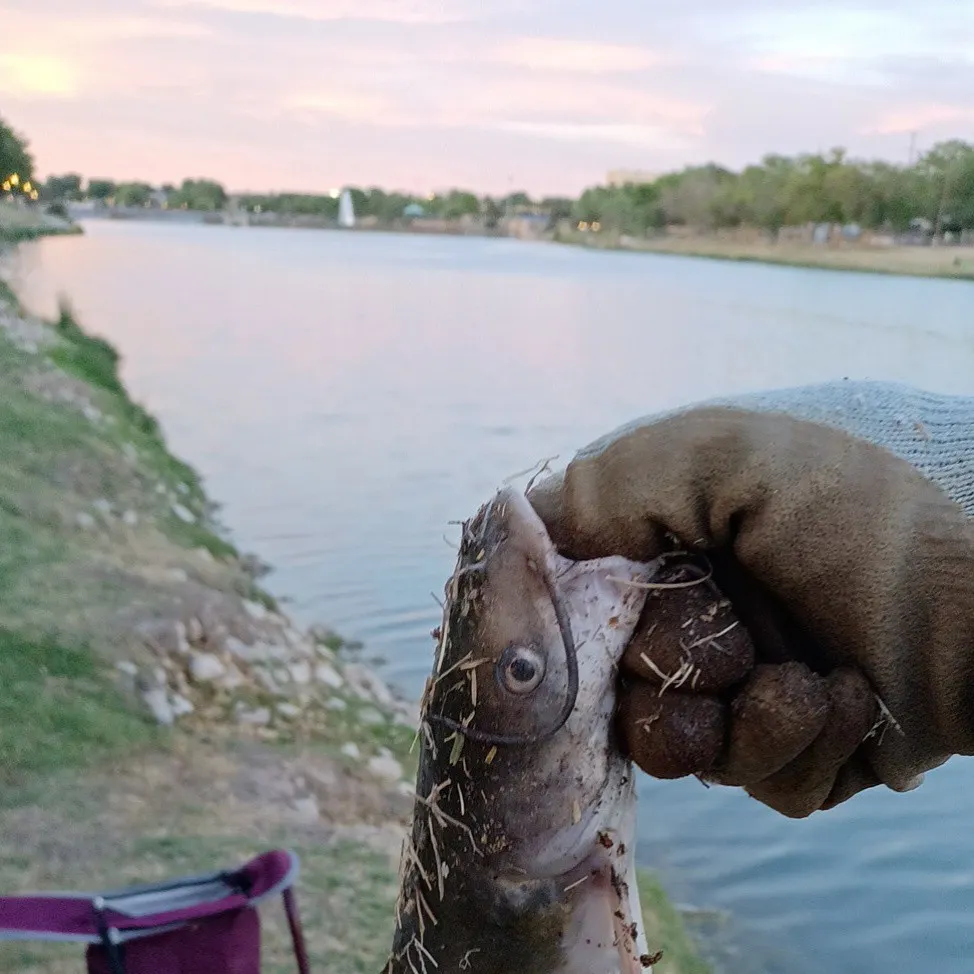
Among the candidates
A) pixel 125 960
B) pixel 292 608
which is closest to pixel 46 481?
pixel 292 608

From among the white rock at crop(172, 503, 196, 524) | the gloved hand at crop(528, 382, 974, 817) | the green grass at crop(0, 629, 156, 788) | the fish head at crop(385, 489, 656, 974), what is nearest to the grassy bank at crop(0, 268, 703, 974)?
the green grass at crop(0, 629, 156, 788)

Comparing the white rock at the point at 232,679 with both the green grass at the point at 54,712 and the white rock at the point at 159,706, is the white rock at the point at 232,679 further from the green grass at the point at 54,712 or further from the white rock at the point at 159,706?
the green grass at the point at 54,712

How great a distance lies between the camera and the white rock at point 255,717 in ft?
21.6

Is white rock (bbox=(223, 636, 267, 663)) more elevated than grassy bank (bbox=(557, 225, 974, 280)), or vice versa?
grassy bank (bbox=(557, 225, 974, 280))

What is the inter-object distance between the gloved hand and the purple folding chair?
1586 millimetres

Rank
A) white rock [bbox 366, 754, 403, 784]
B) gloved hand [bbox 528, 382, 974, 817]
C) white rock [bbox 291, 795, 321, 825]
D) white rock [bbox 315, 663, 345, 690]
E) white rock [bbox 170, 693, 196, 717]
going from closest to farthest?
gloved hand [bbox 528, 382, 974, 817] → white rock [bbox 291, 795, 321, 825] → white rock [bbox 170, 693, 196, 717] → white rock [bbox 366, 754, 403, 784] → white rock [bbox 315, 663, 345, 690]

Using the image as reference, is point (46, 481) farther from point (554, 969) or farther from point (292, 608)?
point (554, 969)

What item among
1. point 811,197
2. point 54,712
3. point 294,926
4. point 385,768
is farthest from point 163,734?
point 811,197

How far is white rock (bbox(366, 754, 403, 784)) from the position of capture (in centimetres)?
651

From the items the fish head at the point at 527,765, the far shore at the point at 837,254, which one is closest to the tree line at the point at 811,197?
the far shore at the point at 837,254

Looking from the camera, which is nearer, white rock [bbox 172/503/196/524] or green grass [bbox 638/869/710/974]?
green grass [bbox 638/869/710/974]

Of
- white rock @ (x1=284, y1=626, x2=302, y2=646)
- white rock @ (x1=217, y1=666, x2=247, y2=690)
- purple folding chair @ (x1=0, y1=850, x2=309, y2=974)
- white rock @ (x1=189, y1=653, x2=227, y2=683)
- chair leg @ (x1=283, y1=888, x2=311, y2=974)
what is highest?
purple folding chair @ (x1=0, y1=850, x2=309, y2=974)

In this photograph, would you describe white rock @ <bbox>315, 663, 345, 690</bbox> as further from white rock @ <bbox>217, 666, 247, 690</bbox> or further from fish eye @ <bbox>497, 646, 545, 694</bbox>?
fish eye @ <bbox>497, 646, 545, 694</bbox>

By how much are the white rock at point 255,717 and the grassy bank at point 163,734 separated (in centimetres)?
2
